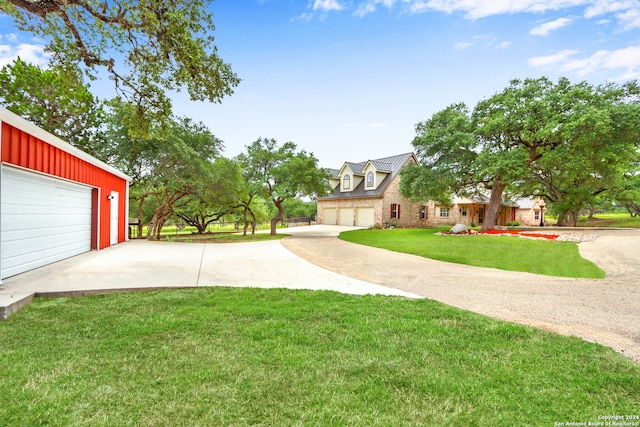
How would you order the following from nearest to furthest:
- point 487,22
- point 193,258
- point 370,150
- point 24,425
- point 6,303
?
point 24,425, point 6,303, point 193,258, point 487,22, point 370,150

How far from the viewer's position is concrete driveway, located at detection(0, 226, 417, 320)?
487cm

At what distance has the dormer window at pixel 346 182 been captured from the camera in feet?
88.1

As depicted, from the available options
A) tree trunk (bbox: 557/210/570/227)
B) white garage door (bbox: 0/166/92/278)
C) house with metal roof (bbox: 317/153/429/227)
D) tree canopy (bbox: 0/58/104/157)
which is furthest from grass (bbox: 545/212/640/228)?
tree canopy (bbox: 0/58/104/157)

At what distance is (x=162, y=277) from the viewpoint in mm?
5945

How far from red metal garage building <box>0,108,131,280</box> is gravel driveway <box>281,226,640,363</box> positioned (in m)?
6.33

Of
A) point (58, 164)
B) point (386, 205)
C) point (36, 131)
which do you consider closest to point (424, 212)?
point (386, 205)

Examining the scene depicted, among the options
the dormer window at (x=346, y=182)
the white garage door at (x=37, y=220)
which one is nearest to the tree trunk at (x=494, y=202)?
the dormer window at (x=346, y=182)

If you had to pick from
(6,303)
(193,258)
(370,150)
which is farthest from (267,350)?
(370,150)

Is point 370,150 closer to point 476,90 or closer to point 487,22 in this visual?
point 476,90

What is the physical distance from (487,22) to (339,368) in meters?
12.9

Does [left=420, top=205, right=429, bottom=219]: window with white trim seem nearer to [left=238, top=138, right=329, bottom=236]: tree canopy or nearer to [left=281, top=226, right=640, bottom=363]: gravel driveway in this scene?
[left=238, top=138, right=329, bottom=236]: tree canopy

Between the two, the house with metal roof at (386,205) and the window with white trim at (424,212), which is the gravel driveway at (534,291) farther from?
the window with white trim at (424,212)

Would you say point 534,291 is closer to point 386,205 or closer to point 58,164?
point 58,164

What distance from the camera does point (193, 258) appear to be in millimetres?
8641
